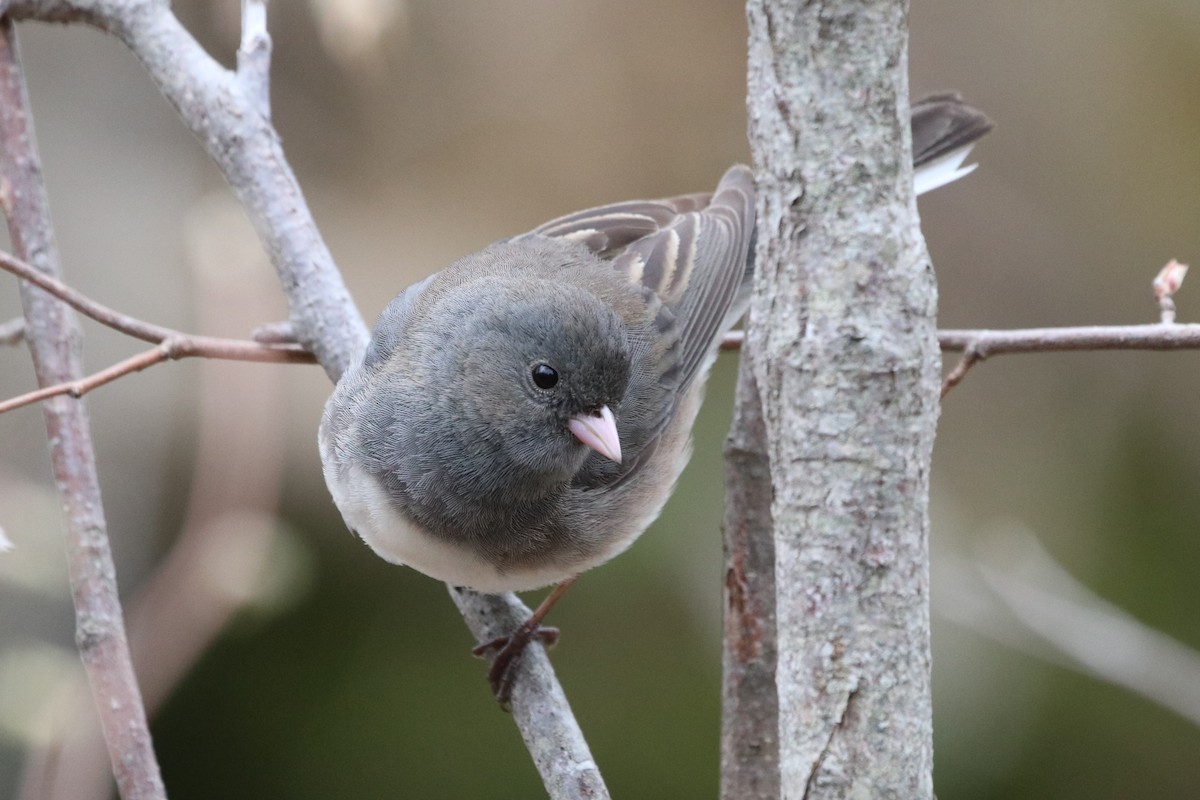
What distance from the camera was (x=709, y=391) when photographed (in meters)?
4.16

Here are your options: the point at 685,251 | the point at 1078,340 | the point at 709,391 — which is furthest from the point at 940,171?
the point at 709,391

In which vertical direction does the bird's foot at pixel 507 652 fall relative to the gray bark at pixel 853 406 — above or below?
below

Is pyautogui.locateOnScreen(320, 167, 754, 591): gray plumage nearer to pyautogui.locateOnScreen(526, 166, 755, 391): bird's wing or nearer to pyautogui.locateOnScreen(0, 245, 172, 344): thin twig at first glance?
pyautogui.locateOnScreen(526, 166, 755, 391): bird's wing

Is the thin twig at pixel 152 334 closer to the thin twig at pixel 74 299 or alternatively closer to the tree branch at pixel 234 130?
the thin twig at pixel 74 299

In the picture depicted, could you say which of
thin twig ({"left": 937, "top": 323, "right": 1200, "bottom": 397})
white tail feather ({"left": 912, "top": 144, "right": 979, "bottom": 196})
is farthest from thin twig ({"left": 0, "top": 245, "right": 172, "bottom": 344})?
white tail feather ({"left": 912, "top": 144, "right": 979, "bottom": 196})

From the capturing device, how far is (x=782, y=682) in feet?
4.01

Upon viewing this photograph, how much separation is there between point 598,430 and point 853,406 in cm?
80

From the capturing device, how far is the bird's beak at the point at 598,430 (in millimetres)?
1919

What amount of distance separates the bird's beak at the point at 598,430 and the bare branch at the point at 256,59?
830 mm

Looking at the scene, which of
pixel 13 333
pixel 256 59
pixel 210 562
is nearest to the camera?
pixel 13 333

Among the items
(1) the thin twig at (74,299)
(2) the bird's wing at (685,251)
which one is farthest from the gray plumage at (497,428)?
(1) the thin twig at (74,299)

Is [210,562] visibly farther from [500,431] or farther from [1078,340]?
[1078,340]

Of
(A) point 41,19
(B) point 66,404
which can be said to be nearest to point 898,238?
(B) point 66,404

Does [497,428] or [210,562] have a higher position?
[497,428]
